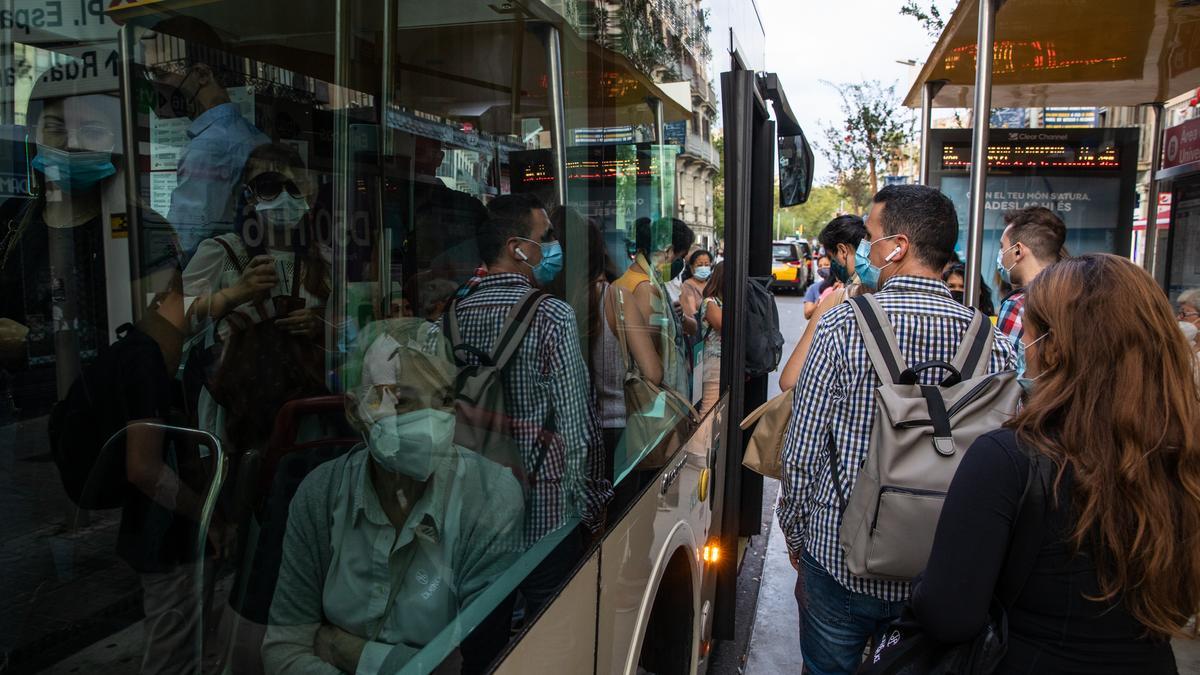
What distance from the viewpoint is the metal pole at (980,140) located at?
4125 mm

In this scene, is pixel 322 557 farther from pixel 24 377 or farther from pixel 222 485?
pixel 24 377

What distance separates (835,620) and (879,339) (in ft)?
2.77

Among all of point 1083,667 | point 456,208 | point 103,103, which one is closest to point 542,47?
point 456,208

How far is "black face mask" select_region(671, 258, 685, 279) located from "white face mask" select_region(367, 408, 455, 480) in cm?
155

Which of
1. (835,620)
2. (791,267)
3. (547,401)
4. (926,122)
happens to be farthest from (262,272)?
(791,267)

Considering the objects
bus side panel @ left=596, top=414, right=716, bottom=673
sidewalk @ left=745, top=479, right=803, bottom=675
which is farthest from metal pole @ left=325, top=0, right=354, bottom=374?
sidewalk @ left=745, top=479, right=803, bottom=675

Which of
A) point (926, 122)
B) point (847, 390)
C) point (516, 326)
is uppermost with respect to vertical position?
point (926, 122)

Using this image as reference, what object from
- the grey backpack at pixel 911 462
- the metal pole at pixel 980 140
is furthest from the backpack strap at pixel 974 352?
the metal pole at pixel 980 140

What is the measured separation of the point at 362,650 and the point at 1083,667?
134cm

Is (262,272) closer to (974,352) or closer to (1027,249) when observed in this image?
(974,352)

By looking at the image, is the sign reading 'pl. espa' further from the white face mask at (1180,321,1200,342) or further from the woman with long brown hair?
the white face mask at (1180,321,1200,342)

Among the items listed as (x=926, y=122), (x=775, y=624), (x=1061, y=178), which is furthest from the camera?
(x=1061, y=178)

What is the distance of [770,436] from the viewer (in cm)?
302

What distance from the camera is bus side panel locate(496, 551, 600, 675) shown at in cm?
144
